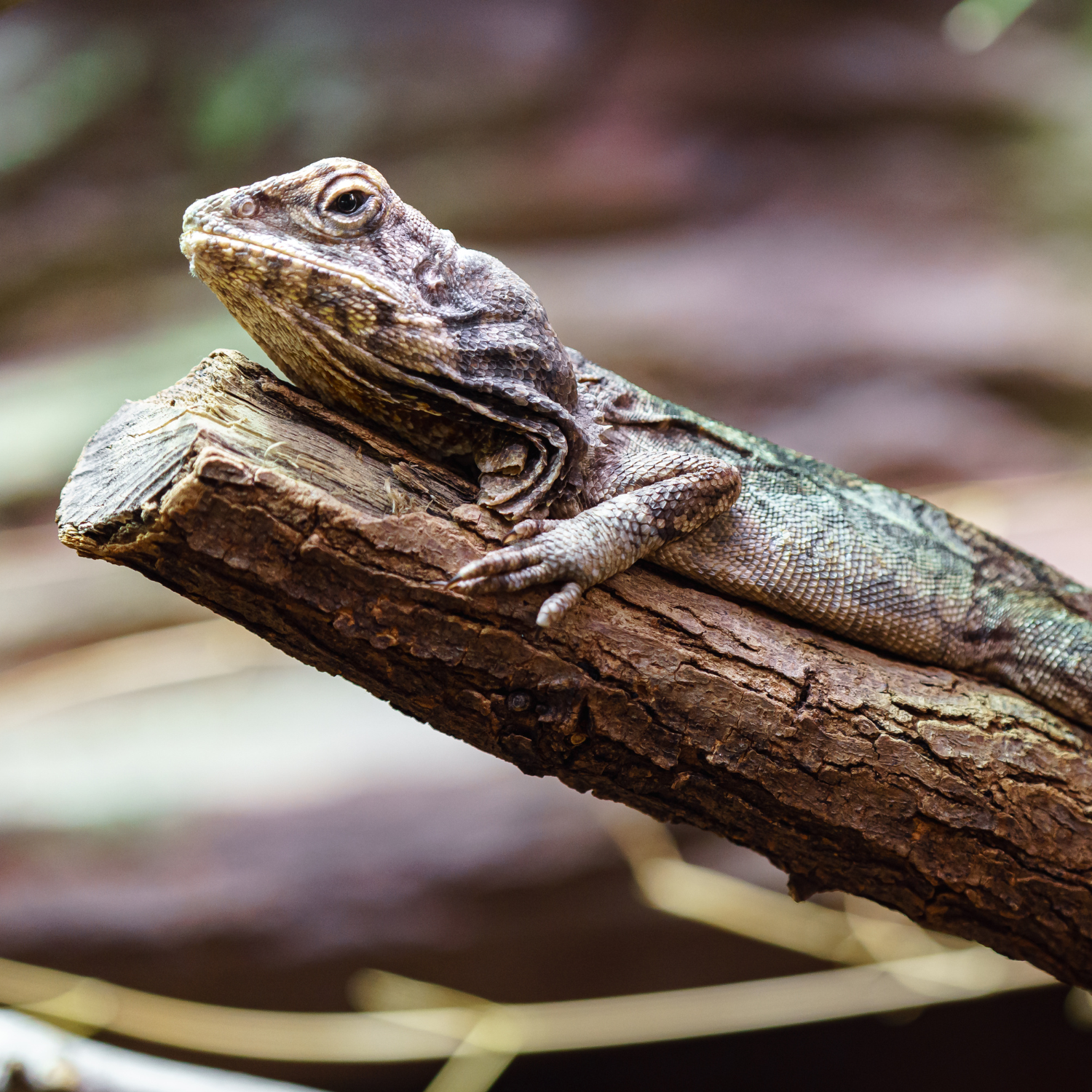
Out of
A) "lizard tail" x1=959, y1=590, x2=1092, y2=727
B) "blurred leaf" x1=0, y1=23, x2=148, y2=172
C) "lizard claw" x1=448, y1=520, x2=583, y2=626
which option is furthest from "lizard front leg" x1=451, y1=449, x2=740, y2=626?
"blurred leaf" x1=0, y1=23, x2=148, y2=172

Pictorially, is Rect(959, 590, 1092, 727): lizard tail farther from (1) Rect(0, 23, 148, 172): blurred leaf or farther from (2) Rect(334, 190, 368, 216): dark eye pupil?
(1) Rect(0, 23, 148, 172): blurred leaf

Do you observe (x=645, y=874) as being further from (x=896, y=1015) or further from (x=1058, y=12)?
(x=1058, y=12)

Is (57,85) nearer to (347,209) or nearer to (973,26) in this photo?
(347,209)

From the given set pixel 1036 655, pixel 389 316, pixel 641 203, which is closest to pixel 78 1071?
pixel 389 316

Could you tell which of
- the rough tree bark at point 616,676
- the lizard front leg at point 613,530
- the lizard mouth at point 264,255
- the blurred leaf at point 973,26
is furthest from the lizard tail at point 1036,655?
the blurred leaf at point 973,26

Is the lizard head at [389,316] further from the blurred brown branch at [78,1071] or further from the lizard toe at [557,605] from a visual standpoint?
the blurred brown branch at [78,1071]
